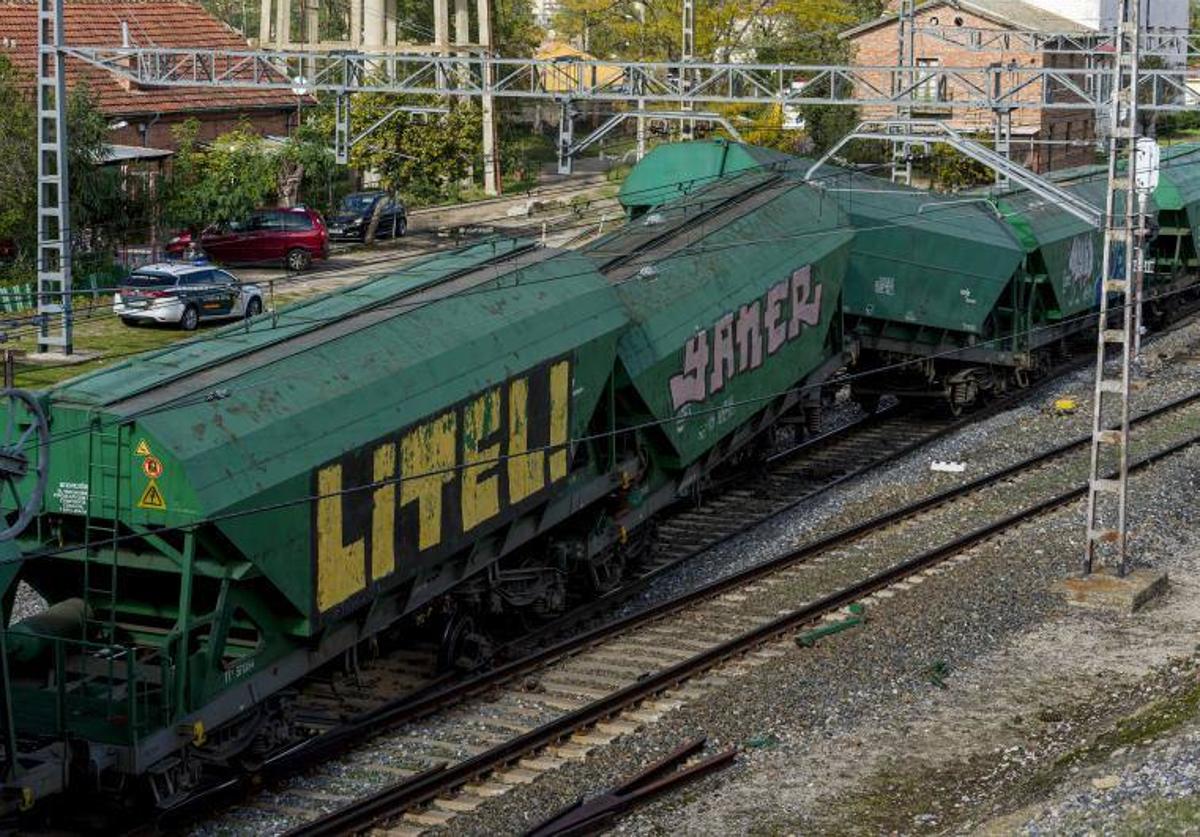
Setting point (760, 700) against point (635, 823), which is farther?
point (760, 700)

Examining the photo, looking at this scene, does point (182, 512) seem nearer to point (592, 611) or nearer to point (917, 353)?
point (592, 611)

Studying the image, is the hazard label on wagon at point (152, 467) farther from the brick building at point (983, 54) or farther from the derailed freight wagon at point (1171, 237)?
the brick building at point (983, 54)

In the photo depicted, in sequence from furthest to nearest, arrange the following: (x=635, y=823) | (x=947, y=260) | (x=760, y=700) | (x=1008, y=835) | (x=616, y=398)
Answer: (x=947, y=260)
(x=616, y=398)
(x=760, y=700)
(x=635, y=823)
(x=1008, y=835)

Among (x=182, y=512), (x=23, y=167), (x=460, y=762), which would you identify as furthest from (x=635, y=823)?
(x=23, y=167)

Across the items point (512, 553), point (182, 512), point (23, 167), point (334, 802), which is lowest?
point (334, 802)

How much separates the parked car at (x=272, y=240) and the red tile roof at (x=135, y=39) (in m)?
4.80

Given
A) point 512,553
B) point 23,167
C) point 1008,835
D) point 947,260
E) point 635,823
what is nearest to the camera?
point 1008,835

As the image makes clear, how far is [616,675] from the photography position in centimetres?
1802

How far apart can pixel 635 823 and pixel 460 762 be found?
207 centimetres

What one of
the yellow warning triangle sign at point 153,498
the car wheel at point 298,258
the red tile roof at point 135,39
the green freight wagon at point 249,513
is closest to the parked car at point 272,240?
the car wheel at point 298,258

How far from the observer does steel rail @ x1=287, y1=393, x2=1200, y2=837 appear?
14273mm

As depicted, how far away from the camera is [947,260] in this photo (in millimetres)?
29797

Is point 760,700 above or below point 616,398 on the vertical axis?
below

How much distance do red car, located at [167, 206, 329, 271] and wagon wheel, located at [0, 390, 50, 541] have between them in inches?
1263
